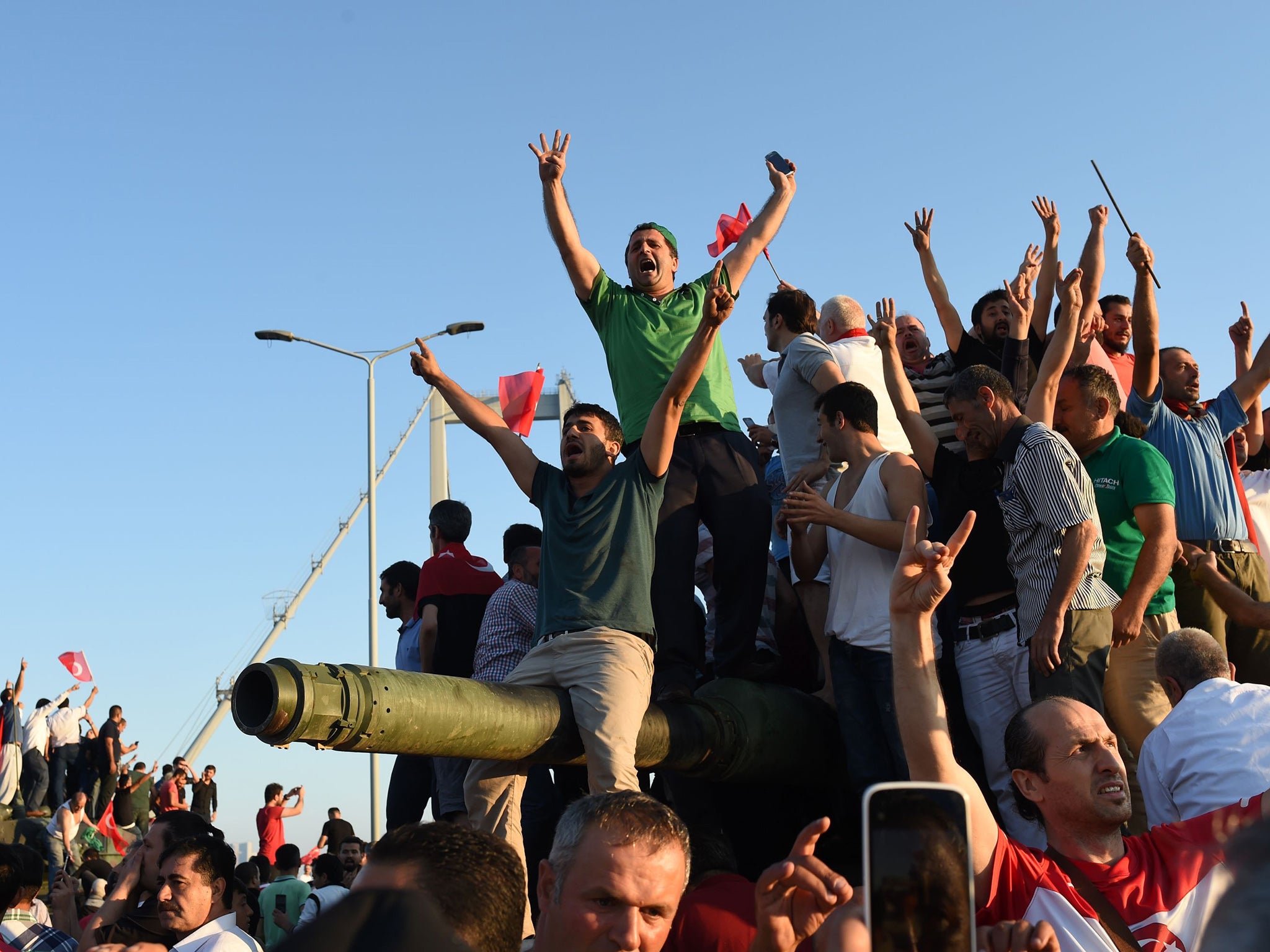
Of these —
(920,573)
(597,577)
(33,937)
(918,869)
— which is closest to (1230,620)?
(597,577)

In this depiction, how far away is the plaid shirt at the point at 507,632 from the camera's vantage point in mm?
6164

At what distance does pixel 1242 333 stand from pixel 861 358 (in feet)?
9.65

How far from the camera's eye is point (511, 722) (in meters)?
4.58

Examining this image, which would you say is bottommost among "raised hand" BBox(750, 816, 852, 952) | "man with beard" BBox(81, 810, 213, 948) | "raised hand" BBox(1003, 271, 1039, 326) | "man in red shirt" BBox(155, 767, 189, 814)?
"man in red shirt" BBox(155, 767, 189, 814)

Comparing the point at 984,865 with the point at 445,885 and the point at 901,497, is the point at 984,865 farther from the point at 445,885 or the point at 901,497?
the point at 901,497

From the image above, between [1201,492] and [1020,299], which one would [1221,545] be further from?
[1020,299]

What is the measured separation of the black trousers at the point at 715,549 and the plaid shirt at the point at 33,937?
2.67 metres

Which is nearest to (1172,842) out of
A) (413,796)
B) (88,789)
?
(413,796)

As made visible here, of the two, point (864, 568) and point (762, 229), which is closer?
point (864, 568)

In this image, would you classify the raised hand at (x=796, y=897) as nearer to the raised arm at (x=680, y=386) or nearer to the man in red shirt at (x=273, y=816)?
the raised arm at (x=680, y=386)

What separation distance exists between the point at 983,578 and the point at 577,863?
2.89 m

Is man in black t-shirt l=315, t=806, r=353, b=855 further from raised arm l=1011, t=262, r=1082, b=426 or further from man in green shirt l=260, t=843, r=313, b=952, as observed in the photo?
raised arm l=1011, t=262, r=1082, b=426

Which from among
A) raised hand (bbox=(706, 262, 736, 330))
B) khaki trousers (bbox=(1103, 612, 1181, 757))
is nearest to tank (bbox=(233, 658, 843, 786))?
khaki trousers (bbox=(1103, 612, 1181, 757))

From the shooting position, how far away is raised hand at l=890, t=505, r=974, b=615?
313cm
